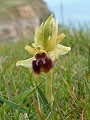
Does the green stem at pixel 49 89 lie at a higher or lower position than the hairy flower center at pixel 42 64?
lower

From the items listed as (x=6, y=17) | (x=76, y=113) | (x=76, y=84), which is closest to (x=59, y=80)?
(x=76, y=84)

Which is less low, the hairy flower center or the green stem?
the hairy flower center

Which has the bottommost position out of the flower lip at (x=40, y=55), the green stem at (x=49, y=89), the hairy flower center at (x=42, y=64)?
the green stem at (x=49, y=89)

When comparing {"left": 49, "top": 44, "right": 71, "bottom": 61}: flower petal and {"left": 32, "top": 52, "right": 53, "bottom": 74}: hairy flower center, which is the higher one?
{"left": 49, "top": 44, "right": 71, "bottom": 61}: flower petal

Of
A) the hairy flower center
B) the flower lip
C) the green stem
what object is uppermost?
the flower lip

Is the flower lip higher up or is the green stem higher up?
the flower lip

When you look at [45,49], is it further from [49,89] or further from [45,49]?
[49,89]

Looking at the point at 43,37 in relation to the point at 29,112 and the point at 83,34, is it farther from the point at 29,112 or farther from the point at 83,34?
the point at 83,34

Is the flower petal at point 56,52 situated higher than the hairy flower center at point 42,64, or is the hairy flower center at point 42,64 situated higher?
the flower petal at point 56,52
